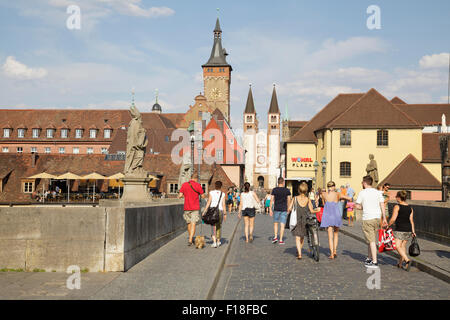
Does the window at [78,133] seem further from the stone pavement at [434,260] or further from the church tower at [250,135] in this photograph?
the stone pavement at [434,260]

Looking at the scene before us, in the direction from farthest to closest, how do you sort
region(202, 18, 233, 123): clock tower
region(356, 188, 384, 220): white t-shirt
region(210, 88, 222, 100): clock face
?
region(210, 88, 222, 100): clock face < region(202, 18, 233, 123): clock tower < region(356, 188, 384, 220): white t-shirt

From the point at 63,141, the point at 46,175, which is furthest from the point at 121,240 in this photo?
the point at 63,141

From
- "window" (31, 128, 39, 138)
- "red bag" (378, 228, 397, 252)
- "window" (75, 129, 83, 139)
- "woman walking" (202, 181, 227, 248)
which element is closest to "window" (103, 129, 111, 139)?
"window" (75, 129, 83, 139)

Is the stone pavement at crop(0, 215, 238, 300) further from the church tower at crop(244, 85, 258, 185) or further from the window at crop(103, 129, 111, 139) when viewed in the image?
the church tower at crop(244, 85, 258, 185)

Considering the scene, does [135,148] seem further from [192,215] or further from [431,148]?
[431,148]

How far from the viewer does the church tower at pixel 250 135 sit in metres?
128

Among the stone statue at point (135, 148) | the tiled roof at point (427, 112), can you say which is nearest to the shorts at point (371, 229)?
the stone statue at point (135, 148)

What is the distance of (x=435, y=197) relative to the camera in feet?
149

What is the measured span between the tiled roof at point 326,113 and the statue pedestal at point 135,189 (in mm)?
41143

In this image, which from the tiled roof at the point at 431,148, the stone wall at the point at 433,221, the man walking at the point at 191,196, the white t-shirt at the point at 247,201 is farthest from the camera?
the tiled roof at the point at 431,148

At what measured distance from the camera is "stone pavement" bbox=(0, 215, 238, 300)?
670 cm

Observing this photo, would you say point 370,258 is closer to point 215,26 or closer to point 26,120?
point 26,120

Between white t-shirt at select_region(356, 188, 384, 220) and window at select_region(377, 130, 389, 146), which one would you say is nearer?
white t-shirt at select_region(356, 188, 384, 220)

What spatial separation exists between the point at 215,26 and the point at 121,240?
114547mm
